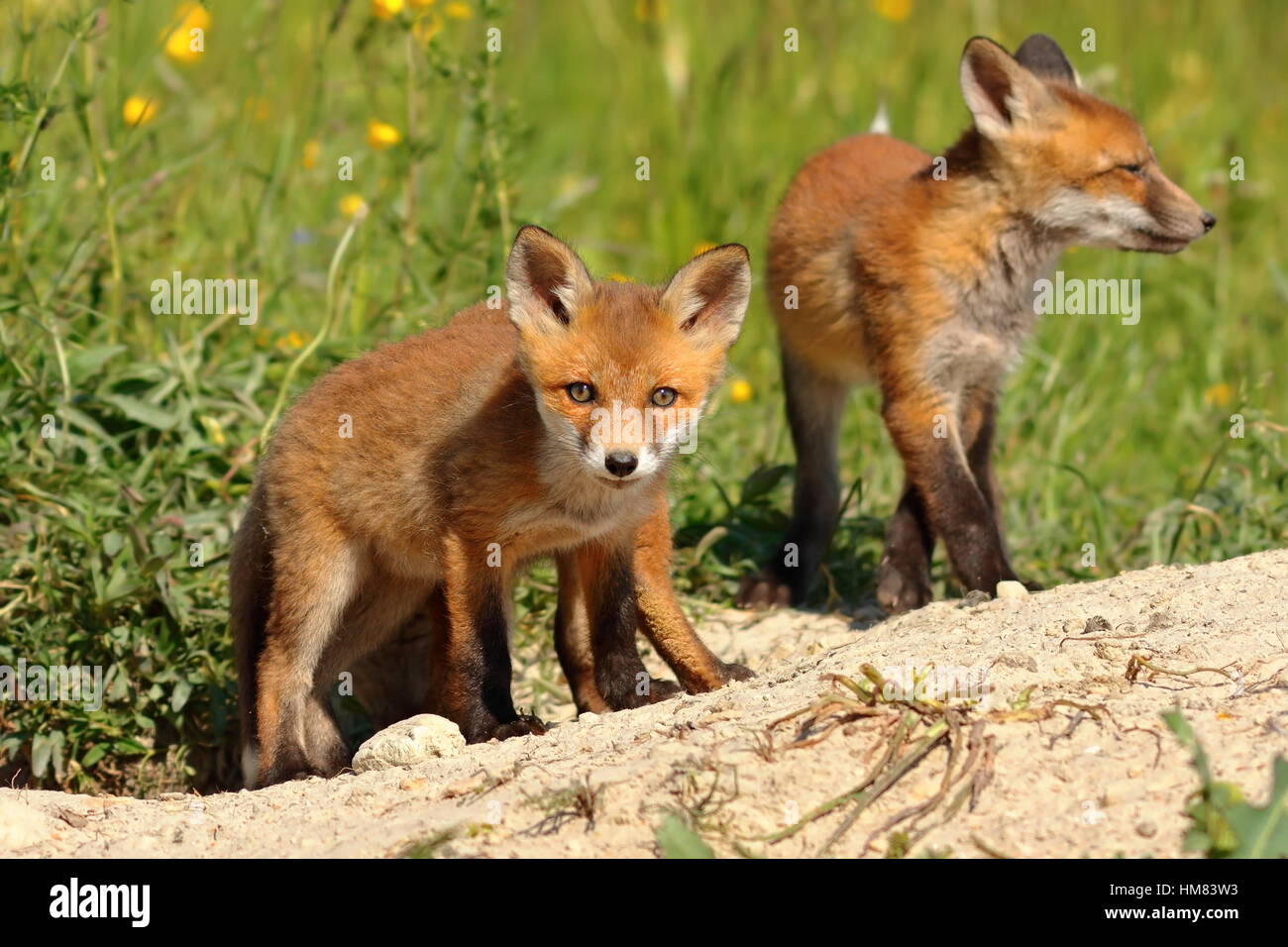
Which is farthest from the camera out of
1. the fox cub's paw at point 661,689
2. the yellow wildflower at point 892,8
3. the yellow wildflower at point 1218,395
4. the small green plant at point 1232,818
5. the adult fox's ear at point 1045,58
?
the yellow wildflower at point 892,8

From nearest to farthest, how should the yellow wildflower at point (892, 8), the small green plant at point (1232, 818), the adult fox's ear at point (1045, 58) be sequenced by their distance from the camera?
1. the small green plant at point (1232, 818)
2. the adult fox's ear at point (1045, 58)
3. the yellow wildflower at point (892, 8)

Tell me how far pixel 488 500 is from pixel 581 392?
0.45 m

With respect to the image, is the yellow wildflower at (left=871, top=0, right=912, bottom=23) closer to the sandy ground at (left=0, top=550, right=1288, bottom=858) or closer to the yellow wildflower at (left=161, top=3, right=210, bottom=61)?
the yellow wildflower at (left=161, top=3, right=210, bottom=61)

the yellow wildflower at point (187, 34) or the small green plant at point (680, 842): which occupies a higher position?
the yellow wildflower at point (187, 34)

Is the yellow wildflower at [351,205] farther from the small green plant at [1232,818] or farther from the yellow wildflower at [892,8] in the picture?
the small green plant at [1232,818]

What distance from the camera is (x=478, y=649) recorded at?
4535 mm

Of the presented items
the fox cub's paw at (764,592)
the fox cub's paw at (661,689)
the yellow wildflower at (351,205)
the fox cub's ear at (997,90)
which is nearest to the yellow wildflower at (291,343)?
the yellow wildflower at (351,205)

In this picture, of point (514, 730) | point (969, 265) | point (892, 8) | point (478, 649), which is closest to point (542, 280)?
point (478, 649)

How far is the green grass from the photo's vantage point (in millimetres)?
5359

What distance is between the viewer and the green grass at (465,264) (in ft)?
17.6

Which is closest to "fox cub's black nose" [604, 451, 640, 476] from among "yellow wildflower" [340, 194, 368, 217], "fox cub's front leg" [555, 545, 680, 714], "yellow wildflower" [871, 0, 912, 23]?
"fox cub's front leg" [555, 545, 680, 714]

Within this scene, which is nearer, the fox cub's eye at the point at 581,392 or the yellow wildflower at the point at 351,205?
the fox cub's eye at the point at 581,392

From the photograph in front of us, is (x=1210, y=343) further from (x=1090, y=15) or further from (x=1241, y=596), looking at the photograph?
(x=1241, y=596)
